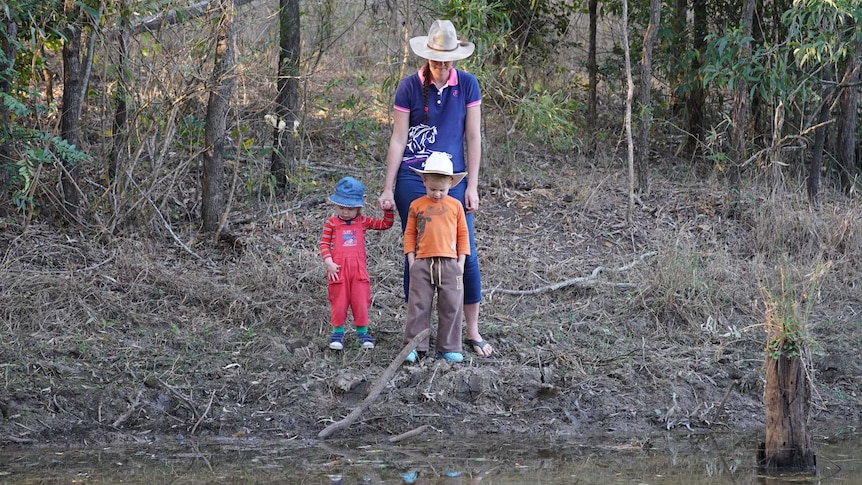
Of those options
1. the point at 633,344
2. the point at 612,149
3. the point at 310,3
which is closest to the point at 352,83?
the point at 310,3

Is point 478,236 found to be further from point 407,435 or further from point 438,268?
point 407,435

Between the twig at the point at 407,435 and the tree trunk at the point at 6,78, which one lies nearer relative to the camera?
the twig at the point at 407,435

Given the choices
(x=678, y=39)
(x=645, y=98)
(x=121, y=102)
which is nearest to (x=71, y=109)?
(x=121, y=102)

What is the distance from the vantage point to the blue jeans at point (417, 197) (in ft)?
19.9

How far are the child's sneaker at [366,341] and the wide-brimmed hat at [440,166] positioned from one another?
3.94 ft

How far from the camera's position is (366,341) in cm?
649

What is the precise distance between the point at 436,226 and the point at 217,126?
9.81ft

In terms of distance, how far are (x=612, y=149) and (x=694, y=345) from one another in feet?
15.0

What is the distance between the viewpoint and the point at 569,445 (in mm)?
5590

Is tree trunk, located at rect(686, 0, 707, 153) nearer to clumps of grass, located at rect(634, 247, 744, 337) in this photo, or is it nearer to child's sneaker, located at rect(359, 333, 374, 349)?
clumps of grass, located at rect(634, 247, 744, 337)

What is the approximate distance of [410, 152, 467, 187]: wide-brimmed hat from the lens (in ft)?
18.9

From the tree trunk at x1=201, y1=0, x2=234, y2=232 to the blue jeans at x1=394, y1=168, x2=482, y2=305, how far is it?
2466mm

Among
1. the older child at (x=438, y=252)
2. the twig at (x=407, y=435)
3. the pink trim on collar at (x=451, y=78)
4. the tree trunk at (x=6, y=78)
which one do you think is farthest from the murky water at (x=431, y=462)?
the tree trunk at (x=6, y=78)

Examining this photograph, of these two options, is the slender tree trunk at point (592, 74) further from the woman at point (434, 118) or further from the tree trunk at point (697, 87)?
the woman at point (434, 118)
